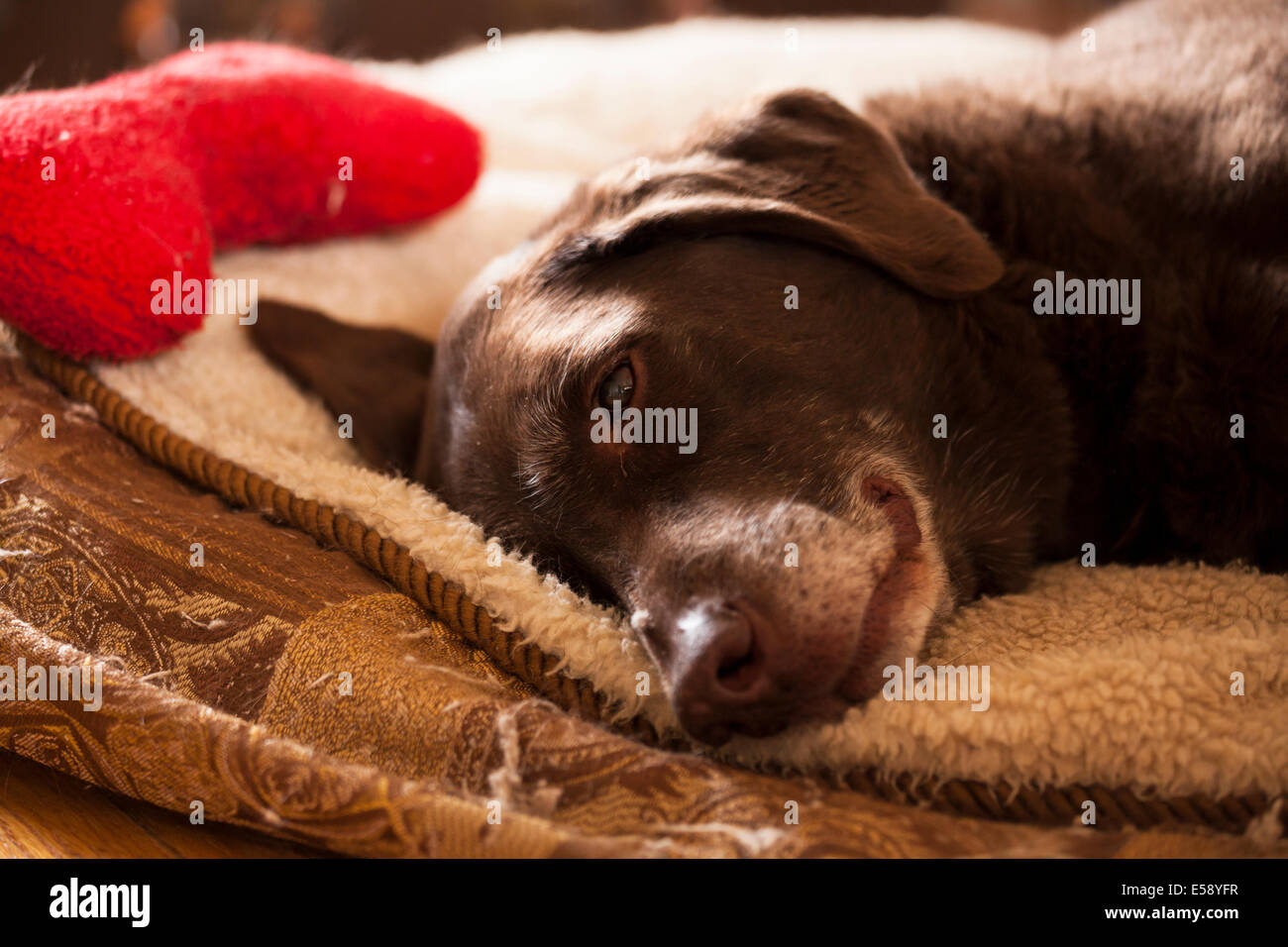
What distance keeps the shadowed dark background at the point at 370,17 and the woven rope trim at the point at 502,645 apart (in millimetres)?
4293

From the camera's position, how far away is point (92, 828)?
1.53 metres

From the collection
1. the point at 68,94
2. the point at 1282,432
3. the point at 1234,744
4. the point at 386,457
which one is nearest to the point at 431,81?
the point at 68,94

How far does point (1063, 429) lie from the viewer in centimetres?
188

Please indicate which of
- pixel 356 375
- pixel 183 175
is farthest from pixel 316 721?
pixel 183 175

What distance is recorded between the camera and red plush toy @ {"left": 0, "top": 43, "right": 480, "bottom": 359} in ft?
6.34

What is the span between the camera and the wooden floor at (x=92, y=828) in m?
1.47

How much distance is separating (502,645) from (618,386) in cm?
46

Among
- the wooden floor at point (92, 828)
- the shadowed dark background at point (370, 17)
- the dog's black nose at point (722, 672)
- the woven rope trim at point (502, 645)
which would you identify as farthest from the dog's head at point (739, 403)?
the shadowed dark background at point (370, 17)

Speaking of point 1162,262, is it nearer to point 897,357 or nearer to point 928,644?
point 897,357

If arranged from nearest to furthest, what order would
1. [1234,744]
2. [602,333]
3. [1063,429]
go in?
1. [1234,744]
2. [602,333]
3. [1063,429]

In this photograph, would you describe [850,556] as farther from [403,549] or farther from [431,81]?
[431,81]
